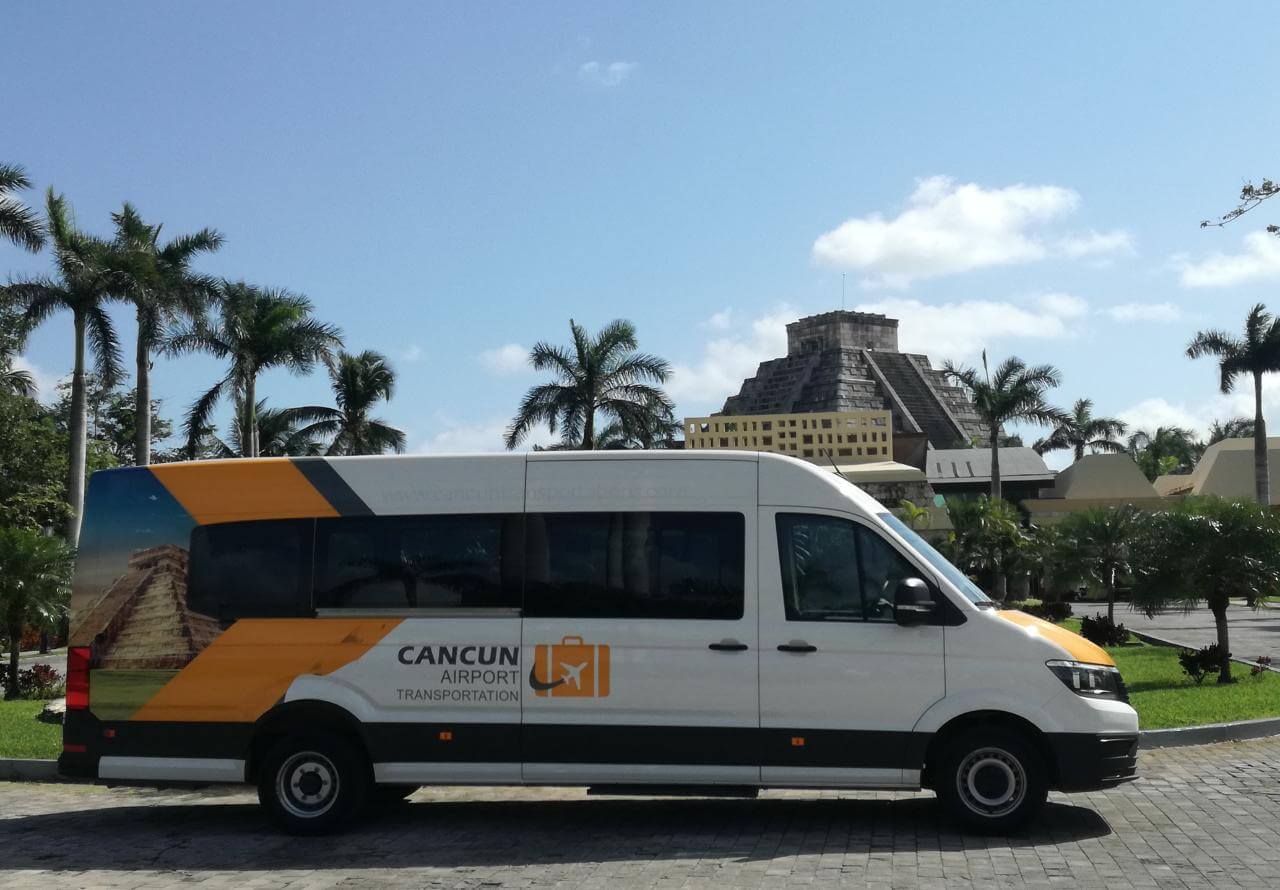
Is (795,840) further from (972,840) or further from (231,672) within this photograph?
(231,672)

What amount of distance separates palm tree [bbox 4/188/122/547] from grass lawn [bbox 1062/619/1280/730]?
25.5 meters

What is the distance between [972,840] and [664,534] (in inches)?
104

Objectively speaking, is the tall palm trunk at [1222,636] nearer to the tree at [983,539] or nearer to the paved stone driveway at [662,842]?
the paved stone driveway at [662,842]

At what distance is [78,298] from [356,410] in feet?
40.7

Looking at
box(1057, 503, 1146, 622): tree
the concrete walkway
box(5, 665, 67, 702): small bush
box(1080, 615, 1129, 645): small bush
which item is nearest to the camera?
box(5, 665, 67, 702): small bush

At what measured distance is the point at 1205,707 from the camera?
550 inches

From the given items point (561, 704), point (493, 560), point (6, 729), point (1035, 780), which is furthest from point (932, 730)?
point (6, 729)

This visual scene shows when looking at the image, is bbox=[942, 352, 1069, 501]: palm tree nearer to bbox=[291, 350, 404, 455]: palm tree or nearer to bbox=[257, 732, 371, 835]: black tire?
bbox=[291, 350, 404, 455]: palm tree

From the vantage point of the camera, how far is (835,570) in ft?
26.7

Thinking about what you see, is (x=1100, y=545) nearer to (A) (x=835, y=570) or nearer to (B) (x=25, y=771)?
(A) (x=835, y=570)

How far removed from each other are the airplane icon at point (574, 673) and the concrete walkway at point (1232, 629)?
15.3 m

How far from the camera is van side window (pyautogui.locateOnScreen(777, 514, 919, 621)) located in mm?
8086

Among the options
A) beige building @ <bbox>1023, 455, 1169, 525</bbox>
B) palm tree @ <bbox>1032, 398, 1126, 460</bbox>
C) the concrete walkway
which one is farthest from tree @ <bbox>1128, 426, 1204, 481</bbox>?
the concrete walkway

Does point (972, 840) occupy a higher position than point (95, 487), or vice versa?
point (95, 487)
